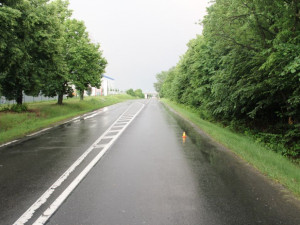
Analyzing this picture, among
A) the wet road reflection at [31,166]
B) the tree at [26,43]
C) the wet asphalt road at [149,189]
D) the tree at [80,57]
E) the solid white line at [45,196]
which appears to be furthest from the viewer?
the tree at [80,57]

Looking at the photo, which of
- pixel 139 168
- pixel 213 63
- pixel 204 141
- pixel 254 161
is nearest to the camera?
pixel 139 168

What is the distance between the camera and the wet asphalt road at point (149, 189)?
3582mm

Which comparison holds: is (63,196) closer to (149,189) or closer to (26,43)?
(149,189)

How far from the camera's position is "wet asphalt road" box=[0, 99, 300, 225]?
3582 millimetres

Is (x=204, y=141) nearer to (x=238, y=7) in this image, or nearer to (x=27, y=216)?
→ (x=238, y=7)

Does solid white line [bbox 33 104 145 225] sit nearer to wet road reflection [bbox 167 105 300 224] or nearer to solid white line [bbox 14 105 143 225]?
solid white line [bbox 14 105 143 225]

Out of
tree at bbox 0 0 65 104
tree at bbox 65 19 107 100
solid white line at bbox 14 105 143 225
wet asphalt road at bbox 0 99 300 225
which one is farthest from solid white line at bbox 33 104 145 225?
tree at bbox 65 19 107 100

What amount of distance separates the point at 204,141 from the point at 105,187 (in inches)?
233

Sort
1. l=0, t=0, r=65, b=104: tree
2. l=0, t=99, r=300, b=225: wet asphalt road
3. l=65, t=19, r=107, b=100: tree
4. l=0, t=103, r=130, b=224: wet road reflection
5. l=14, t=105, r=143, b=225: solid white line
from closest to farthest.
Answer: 1. l=14, t=105, r=143, b=225: solid white line
2. l=0, t=99, r=300, b=225: wet asphalt road
3. l=0, t=103, r=130, b=224: wet road reflection
4. l=0, t=0, r=65, b=104: tree
5. l=65, t=19, r=107, b=100: tree

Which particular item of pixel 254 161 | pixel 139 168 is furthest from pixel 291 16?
pixel 139 168

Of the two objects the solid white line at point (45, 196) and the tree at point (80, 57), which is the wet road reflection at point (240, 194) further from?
the tree at point (80, 57)

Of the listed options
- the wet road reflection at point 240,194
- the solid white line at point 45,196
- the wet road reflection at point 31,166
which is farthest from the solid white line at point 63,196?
the wet road reflection at point 240,194

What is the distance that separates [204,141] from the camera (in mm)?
9773

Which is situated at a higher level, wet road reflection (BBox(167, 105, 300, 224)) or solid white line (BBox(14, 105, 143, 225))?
wet road reflection (BBox(167, 105, 300, 224))
